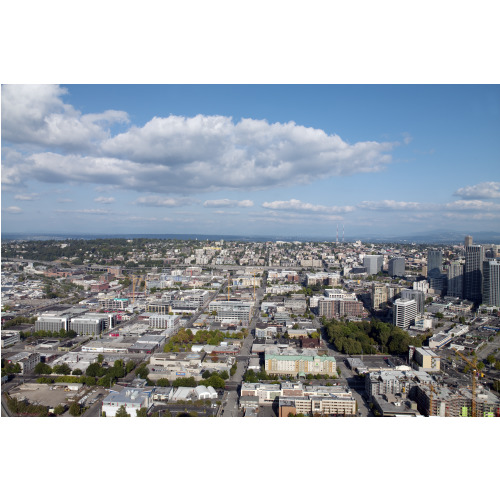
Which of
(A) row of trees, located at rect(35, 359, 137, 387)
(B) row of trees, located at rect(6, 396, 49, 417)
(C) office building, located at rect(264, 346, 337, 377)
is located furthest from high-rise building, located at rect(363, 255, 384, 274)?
(B) row of trees, located at rect(6, 396, 49, 417)

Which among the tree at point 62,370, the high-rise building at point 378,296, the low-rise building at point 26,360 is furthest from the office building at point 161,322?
the high-rise building at point 378,296

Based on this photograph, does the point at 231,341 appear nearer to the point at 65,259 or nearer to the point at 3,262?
the point at 3,262

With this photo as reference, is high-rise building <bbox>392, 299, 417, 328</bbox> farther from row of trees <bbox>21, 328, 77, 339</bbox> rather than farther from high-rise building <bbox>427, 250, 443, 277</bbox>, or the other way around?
row of trees <bbox>21, 328, 77, 339</bbox>

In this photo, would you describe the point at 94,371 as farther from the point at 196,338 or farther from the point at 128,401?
the point at 196,338

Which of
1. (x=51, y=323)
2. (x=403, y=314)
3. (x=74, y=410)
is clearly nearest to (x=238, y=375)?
(x=74, y=410)

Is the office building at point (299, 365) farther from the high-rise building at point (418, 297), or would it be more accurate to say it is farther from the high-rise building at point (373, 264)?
Answer: the high-rise building at point (373, 264)

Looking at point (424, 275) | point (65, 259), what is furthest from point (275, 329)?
point (65, 259)
